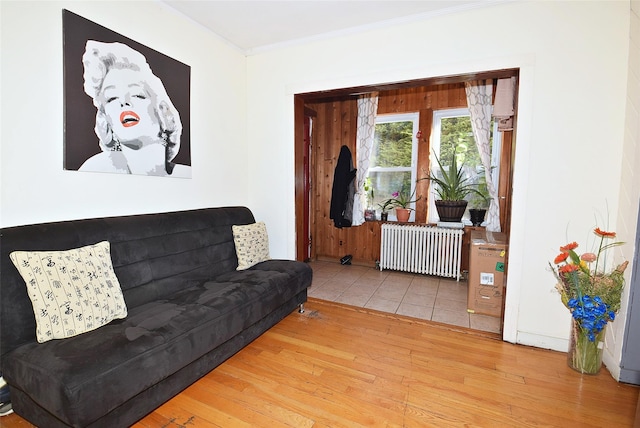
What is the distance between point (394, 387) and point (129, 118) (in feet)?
8.07

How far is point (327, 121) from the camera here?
4684mm

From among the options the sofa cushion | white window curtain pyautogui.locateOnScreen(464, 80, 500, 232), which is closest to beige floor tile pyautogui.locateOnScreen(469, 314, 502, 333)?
white window curtain pyautogui.locateOnScreen(464, 80, 500, 232)

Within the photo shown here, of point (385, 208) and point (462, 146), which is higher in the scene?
point (462, 146)

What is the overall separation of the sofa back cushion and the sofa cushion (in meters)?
0.08

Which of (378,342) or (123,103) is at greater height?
(123,103)

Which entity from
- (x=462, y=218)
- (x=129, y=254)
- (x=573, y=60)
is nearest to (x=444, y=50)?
(x=573, y=60)

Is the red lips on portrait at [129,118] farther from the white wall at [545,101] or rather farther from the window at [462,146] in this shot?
the window at [462,146]

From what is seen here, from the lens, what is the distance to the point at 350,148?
4.53m

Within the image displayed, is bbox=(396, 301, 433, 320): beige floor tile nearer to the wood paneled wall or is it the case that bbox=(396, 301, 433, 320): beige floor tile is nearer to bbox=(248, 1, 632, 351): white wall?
bbox=(248, 1, 632, 351): white wall

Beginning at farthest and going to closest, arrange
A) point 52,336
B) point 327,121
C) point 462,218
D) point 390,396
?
point 327,121 → point 462,218 → point 390,396 → point 52,336

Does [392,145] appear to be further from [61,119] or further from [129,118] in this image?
[61,119]

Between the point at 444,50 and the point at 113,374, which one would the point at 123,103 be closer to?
the point at 113,374

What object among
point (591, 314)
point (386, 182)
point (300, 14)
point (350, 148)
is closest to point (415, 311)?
point (591, 314)

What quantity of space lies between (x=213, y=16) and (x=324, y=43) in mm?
974
